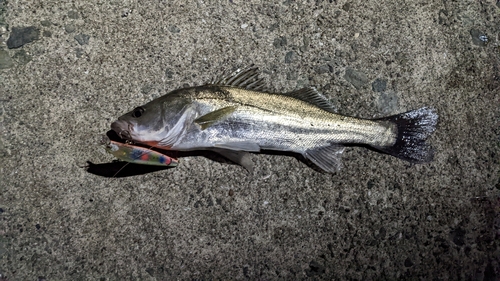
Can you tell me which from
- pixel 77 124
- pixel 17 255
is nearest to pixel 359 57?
pixel 77 124

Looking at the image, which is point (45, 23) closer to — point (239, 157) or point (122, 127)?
point (122, 127)

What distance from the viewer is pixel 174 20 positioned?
2.94 metres

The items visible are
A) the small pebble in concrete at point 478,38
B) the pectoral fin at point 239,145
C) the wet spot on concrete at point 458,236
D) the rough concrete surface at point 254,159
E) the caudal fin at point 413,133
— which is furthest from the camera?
the small pebble in concrete at point 478,38

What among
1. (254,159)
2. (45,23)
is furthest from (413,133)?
(45,23)

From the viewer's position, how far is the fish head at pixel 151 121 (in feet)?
8.23

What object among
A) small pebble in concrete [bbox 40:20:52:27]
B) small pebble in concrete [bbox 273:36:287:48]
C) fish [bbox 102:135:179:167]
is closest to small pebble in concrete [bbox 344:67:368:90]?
small pebble in concrete [bbox 273:36:287:48]

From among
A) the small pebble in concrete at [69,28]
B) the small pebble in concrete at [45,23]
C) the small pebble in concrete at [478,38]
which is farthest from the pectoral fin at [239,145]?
the small pebble in concrete at [478,38]

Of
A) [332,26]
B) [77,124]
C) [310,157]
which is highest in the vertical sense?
[332,26]

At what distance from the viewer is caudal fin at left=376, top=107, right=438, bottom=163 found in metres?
2.84

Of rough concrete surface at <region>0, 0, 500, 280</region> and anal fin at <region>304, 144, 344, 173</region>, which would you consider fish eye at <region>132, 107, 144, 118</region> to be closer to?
rough concrete surface at <region>0, 0, 500, 280</region>

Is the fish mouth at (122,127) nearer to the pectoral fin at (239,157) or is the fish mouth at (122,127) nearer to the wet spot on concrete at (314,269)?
the pectoral fin at (239,157)

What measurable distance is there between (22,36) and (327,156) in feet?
7.80

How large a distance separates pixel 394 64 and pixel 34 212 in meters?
2.91

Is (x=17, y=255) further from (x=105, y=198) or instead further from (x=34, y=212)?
(x=105, y=198)
